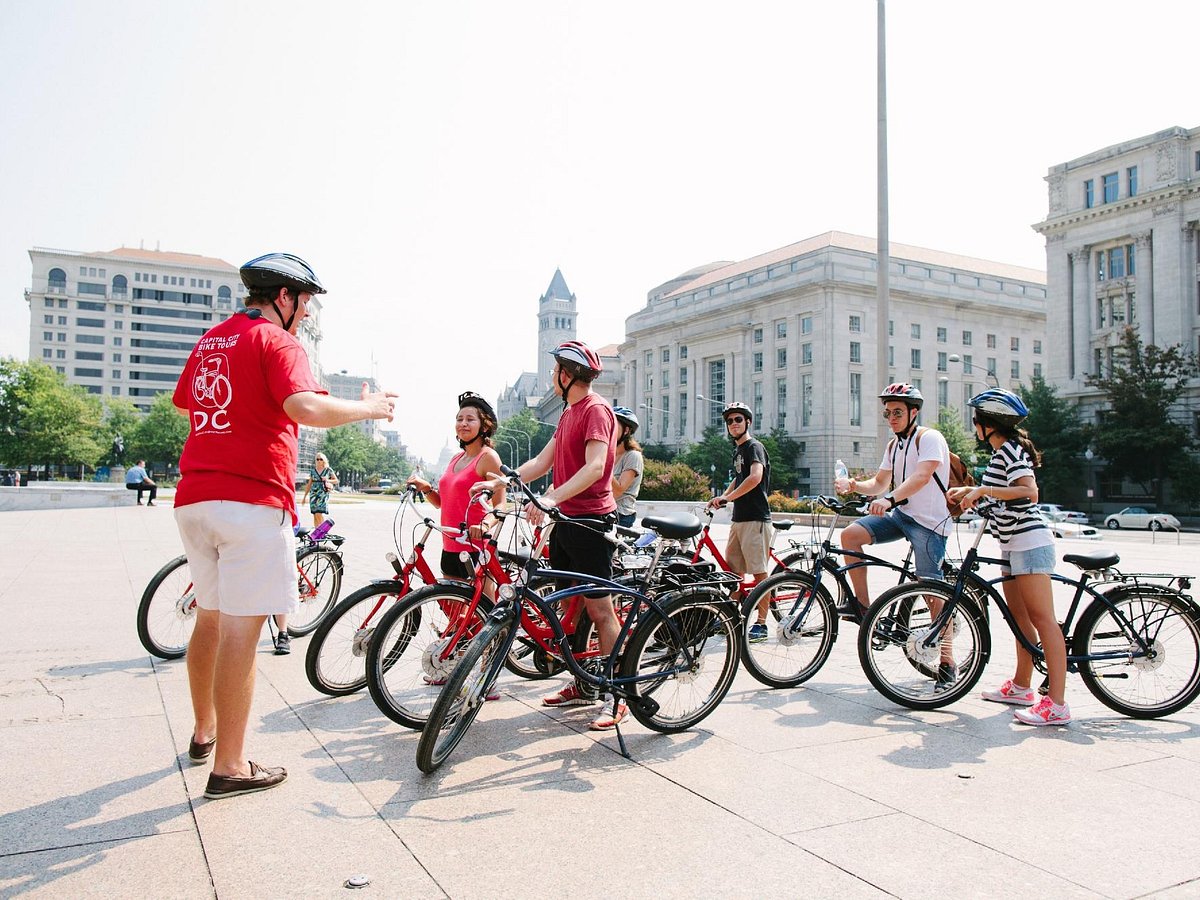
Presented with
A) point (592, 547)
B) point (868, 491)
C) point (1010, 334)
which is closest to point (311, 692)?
point (592, 547)

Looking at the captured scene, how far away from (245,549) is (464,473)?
2.34 meters

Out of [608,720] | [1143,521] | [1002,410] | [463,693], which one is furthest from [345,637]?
[1143,521]

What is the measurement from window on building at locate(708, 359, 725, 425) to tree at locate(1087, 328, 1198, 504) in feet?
141

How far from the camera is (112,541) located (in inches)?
668

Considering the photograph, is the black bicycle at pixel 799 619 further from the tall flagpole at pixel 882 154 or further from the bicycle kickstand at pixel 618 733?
the tall flagpole at pixel 882 154

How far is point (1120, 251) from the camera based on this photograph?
61.8 m

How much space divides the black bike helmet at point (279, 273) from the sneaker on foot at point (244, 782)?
2061 millimetres

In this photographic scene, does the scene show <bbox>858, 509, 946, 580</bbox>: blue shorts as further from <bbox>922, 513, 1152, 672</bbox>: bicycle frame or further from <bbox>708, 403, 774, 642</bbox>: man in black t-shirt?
<bbox>708, 403, 774, 642</bbox>: man in black t-shirt

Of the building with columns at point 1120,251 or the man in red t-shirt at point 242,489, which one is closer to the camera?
the man in red t-shirt at point 242,489

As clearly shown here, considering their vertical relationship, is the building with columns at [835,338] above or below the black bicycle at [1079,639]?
above

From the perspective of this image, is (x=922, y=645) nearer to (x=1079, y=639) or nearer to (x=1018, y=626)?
(x=1018, y=626)

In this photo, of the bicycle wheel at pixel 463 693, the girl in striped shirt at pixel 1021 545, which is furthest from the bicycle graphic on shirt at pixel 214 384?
the girl in striped shirt at pixel 1021 545

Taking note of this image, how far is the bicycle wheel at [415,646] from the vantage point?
454cm

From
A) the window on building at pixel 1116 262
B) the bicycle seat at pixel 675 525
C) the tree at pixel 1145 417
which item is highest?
the window on building at pixel 1116 262
